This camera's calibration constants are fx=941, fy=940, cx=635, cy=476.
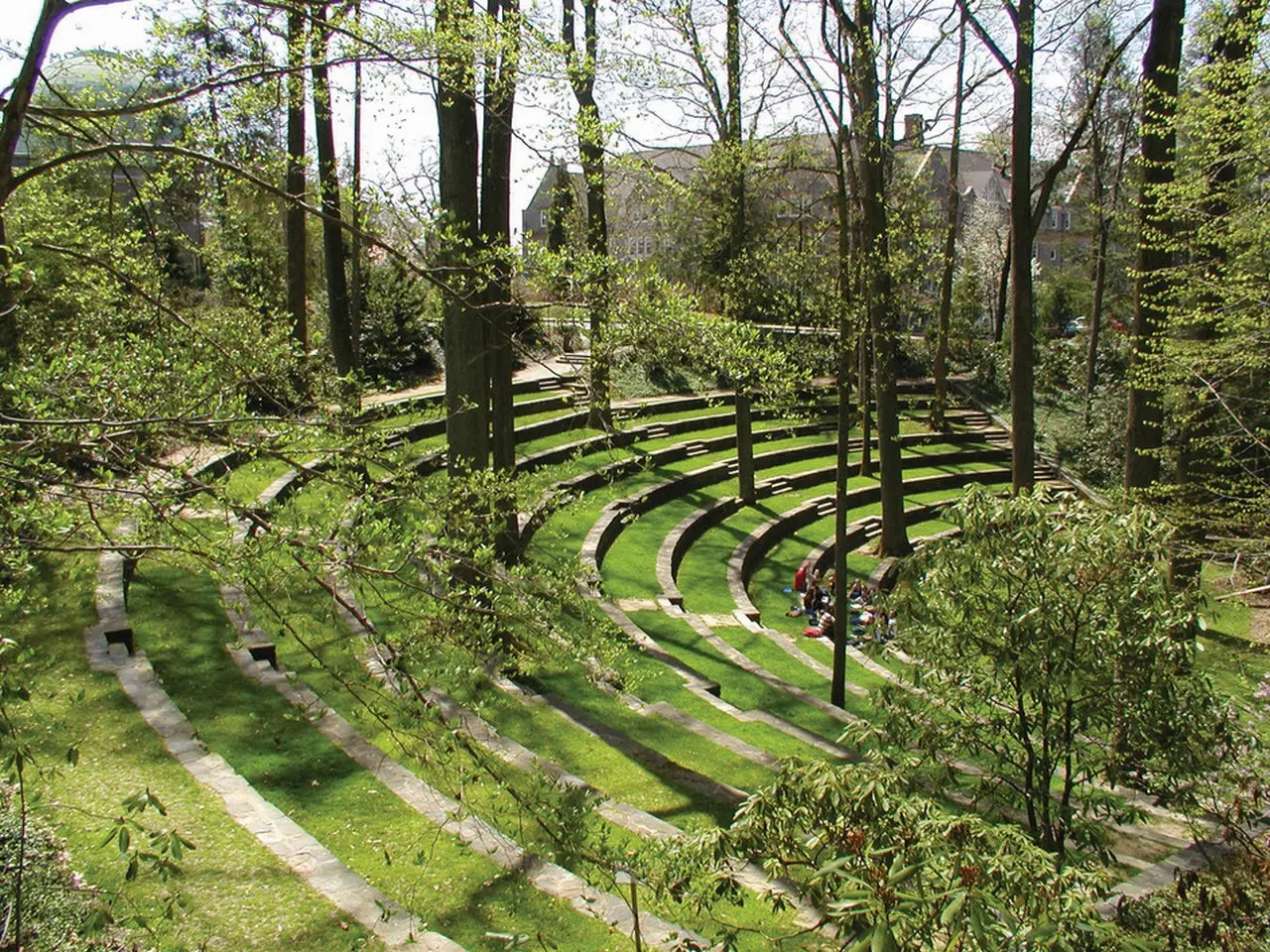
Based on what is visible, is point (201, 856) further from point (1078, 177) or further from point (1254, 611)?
point (1078, 177)

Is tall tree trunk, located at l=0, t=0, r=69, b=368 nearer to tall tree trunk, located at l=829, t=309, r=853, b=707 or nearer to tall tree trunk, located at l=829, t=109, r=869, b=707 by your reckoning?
tall tree trunk, located at l=829, t=109, r=869, b=707

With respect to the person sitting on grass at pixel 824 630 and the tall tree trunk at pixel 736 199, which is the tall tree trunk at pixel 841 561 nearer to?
the person sitting on grass at pixel 824 630

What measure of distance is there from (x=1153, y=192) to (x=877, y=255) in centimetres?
340

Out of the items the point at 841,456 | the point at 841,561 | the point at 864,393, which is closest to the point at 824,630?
the point at 841,561

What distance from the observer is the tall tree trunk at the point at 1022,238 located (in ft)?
42.2

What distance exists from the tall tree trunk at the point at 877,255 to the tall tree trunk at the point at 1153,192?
11.0 ft

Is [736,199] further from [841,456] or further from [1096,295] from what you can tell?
[1096,295]

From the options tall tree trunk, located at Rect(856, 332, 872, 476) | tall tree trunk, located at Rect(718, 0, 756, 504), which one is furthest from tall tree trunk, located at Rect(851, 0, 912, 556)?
tall tree trunk, located at Rect(718, 0, 756, 504)

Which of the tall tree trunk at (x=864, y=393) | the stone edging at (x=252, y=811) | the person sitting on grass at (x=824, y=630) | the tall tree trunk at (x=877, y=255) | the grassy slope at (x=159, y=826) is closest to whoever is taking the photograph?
the grassy slope at (x=159, y=826)

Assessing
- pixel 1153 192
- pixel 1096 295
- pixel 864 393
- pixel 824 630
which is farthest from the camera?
pixel 1096 295

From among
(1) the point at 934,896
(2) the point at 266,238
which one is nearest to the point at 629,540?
(1) the point at 934,896

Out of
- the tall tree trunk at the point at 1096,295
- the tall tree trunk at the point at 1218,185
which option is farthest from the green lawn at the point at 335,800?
the tall tree trunk at the point at 1096,295

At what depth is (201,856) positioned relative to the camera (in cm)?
602

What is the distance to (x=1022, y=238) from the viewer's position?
13.5 meters
